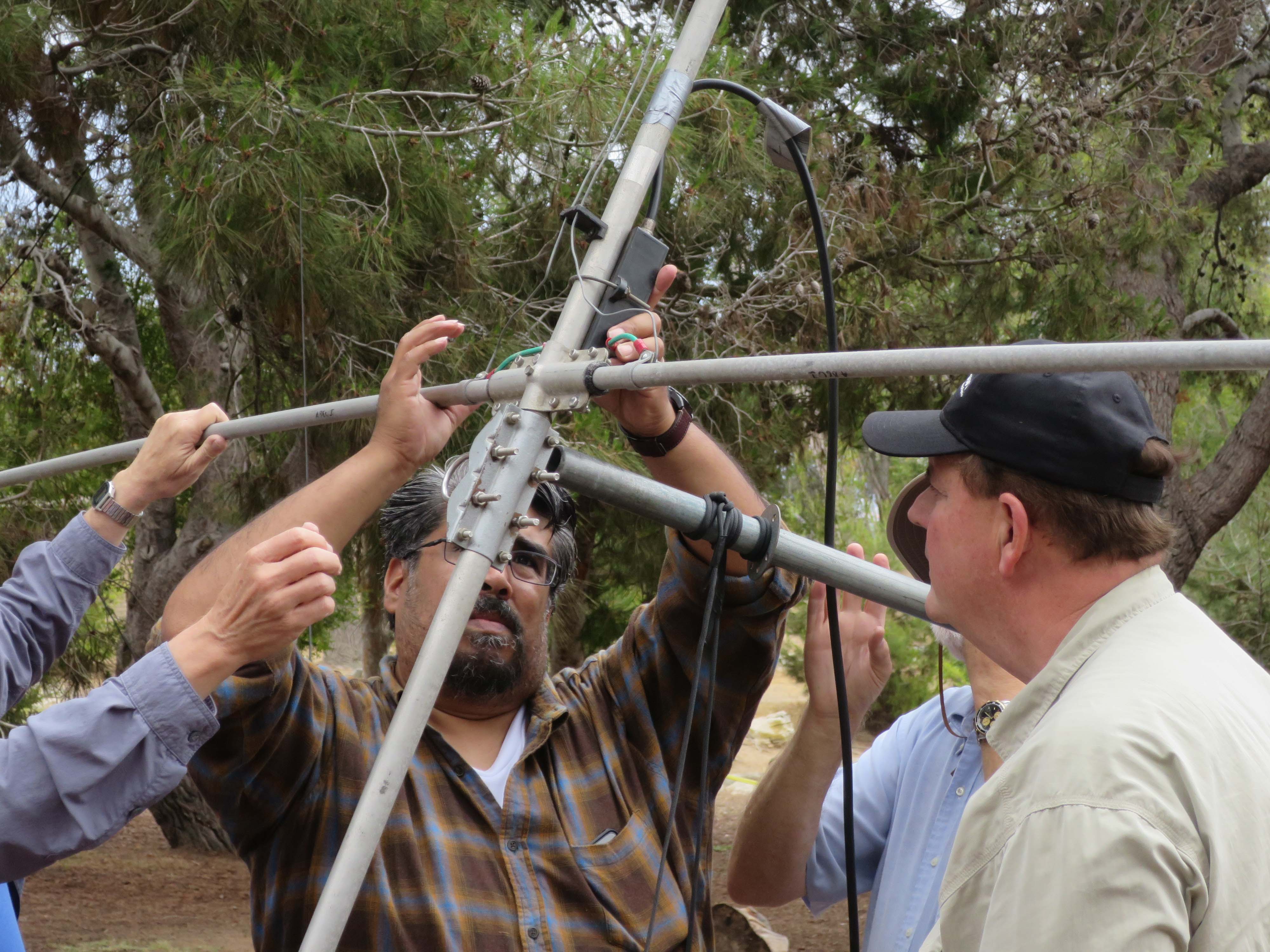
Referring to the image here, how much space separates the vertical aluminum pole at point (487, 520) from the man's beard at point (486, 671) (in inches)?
28.4

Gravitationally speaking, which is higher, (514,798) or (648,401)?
(648,401)

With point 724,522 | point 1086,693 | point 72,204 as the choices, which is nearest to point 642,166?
point 724,522

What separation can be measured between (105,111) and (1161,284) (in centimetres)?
516

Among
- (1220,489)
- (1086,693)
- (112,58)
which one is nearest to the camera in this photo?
(1086,693)

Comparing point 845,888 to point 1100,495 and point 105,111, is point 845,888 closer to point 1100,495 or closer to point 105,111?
point 1100,495

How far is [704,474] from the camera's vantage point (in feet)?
6.78

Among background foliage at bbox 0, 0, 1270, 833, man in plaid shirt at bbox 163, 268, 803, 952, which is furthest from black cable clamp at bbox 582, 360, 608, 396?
background foliage at bbox 0, 0, 1270, 833

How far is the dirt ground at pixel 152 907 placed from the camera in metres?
6.71

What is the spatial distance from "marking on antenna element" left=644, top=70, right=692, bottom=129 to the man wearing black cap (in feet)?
1.68

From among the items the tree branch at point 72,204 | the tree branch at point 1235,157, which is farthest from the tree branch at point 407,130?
the tree branch at point 1235,157

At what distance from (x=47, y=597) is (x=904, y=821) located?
157 centimetres

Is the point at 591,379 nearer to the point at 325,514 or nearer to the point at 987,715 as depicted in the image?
the point at 325,514

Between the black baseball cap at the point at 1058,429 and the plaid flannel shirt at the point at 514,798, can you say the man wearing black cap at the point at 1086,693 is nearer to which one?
the black baseball cap at the point at 1058,429

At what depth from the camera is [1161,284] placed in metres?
6.51
